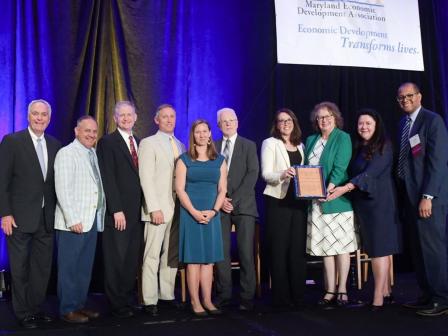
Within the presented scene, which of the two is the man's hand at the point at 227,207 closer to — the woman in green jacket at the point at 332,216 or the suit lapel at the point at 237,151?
the suit lapel at the point at 237,151

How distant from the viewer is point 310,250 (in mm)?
3625

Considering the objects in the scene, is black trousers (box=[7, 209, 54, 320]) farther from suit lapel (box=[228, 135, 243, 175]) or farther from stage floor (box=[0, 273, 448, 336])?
suit lapel (box=[228, 135, 243, 175])

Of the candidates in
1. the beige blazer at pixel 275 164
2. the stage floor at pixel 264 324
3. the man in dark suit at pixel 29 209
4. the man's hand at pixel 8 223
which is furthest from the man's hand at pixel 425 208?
the man's hand at pixel 8 223

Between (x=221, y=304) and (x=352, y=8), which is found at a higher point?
(x=352, y=8)

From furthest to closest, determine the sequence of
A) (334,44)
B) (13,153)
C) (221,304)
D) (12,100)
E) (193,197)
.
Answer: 1. (334,44)
2. (12,100)
3. (221,304)
4. (193,197)
5. (13,153)

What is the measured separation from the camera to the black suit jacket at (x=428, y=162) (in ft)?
11.0

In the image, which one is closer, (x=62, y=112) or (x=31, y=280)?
(x=31, y=280)

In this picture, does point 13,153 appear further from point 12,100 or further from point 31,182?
point 12,100

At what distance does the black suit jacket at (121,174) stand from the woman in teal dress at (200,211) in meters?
0.33

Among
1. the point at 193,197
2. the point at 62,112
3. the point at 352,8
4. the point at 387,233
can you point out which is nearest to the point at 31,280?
the point at 193,197

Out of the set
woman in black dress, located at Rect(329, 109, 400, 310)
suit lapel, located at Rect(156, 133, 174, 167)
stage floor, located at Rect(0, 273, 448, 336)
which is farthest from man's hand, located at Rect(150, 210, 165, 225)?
woman in black dress, located at Rect(329, 109, 400, 310)

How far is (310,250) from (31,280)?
1911 millimetres

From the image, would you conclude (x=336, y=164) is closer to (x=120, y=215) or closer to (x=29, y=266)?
(x=120, y=215)

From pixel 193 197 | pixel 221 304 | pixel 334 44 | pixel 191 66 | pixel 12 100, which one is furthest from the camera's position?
pixel 334 44
